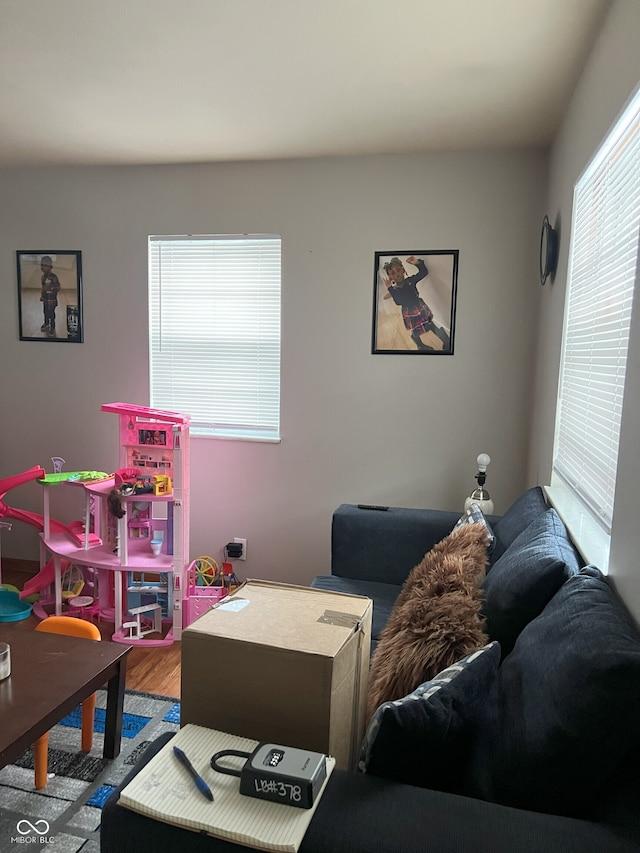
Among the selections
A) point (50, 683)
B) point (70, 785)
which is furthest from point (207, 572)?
point (50, 683)

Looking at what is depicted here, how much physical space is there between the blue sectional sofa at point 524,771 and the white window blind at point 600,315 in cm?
Result: 54

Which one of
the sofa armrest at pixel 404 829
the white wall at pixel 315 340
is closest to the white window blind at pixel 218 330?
the white wall at pixel 315 340

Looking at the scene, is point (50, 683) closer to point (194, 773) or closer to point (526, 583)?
point (194, 773)

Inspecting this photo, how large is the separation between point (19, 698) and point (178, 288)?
95.9 inches

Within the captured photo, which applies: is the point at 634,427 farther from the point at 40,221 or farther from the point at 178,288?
the point at 40,221

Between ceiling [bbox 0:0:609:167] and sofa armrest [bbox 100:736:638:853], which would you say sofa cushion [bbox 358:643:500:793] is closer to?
sofa armrest [bbox 100:736:638:853]

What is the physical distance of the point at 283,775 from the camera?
3.38 feet

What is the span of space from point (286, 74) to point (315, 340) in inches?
54.6

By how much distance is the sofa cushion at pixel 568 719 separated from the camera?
0.98m

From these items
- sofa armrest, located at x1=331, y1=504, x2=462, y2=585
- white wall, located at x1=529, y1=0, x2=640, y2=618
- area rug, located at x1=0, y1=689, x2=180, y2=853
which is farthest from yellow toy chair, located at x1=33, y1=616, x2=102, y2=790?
white wall, located at x1=529, y1=0, x2=640, y2=618

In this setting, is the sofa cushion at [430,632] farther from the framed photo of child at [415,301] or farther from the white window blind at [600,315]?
the framed photo of child at [415,301]

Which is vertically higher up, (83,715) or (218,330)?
(218,330)

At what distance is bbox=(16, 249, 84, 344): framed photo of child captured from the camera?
363 centimetres

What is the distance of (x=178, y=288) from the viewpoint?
353 centimetres
